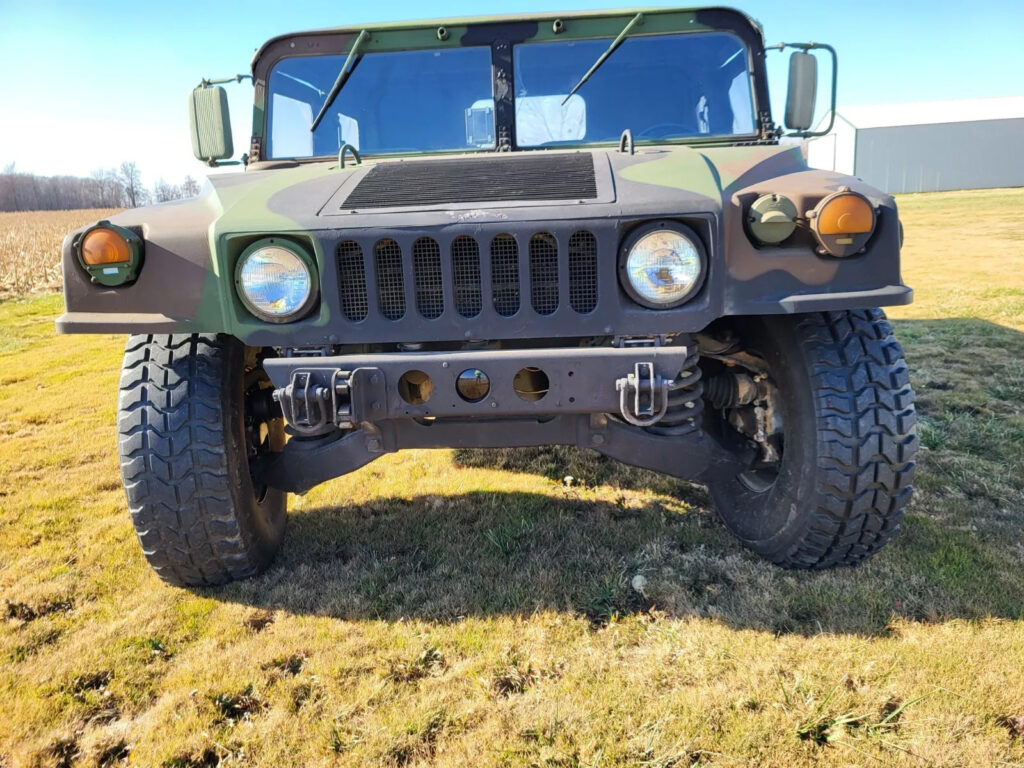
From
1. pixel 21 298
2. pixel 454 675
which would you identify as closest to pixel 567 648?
pixel 454 675

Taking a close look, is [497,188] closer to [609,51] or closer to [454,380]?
[454,380]

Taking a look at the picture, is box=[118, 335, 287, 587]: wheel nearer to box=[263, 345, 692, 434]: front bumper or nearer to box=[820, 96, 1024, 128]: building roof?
box=[263, 345, 692, 434]: front bumper

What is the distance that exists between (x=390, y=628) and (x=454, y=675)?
1.21ft

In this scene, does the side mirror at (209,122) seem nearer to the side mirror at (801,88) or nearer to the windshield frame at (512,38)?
the windshield frame at (512,38)

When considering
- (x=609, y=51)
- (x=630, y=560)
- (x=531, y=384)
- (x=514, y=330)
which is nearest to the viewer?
(x=514, y=330)

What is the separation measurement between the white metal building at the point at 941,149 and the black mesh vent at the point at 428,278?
145ft

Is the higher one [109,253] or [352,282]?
[109,253]

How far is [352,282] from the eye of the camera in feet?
7.57

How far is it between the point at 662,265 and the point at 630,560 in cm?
129

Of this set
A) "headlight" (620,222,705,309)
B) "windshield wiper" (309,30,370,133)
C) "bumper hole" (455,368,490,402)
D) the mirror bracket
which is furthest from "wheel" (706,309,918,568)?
the mirror bracket

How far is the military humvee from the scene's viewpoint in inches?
87.0

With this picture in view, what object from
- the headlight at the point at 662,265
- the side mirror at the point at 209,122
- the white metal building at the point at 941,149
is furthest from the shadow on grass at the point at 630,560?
the white metal building at the point at 941,149

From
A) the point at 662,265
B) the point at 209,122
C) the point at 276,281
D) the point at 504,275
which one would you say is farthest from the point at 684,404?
the point at 209,122

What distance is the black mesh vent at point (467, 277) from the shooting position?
228cm
